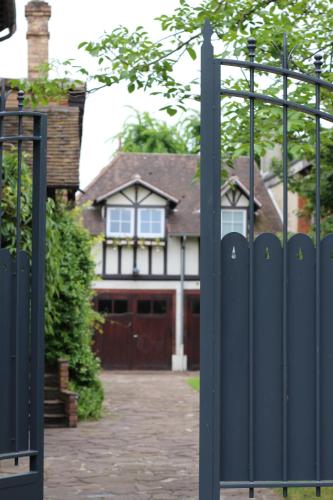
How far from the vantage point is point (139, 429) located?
48.8 feet

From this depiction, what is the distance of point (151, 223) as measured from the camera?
32.5m

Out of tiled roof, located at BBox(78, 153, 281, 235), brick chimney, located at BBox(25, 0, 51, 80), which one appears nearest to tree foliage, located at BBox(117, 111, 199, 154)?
tiled roof, located at BBox(78, 153, 281, 235)

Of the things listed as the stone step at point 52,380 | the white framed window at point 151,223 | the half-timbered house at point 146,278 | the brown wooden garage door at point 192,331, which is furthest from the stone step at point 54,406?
the white framed window at point 151,223

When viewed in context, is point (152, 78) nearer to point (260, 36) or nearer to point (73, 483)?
point (260, 36)

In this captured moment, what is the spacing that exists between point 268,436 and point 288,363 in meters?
0.44

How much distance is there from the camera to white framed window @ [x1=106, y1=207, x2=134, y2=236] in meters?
32.5

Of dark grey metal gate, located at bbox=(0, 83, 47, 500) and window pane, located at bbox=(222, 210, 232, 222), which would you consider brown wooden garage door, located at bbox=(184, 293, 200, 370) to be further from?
dark grey metal gate, located at bbox=(0, 83, 47, 500)

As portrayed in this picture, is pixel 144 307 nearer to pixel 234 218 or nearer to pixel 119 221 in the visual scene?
pixel 119 221

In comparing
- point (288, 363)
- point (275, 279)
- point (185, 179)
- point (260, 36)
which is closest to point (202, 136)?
point (275, 279)

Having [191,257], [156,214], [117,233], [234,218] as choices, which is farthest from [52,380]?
[234,218]

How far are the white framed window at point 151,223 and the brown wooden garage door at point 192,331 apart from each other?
7.76 ft

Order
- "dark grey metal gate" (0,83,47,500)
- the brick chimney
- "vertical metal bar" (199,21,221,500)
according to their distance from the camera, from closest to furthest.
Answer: "vertical metal bar" (199,21,221,500) < "dark grey metal gate" (0,83,47,500) < the brick chimney

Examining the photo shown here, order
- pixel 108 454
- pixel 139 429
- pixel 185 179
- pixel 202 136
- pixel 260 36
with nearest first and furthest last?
pixel 202 136 → pixel 260 36 → pixel 108 454 → pixel 139 429 → pixel 185 179

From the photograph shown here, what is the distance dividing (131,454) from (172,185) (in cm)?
2369
